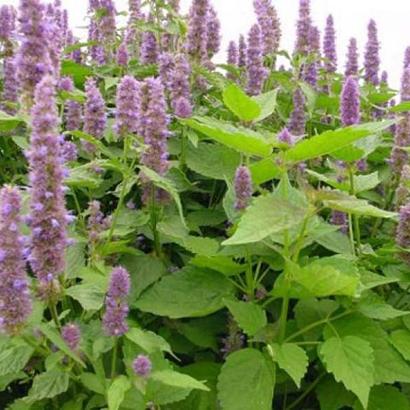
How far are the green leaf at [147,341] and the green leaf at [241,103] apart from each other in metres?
0.90

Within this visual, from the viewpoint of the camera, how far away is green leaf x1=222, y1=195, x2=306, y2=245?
218 centimetres

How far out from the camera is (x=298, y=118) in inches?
158

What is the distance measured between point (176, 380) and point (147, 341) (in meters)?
0.21

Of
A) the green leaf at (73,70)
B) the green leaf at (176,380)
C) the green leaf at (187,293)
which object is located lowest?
the green leaf at (176,380)

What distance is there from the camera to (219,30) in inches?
180

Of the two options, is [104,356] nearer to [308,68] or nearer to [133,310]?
[133,310]

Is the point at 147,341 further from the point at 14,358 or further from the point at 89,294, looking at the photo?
the point at 14,358

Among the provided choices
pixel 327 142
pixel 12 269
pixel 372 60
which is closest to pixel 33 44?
pixel 12 269

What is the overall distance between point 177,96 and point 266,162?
2.75 feet

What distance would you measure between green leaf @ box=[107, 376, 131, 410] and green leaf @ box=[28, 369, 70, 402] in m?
0.18

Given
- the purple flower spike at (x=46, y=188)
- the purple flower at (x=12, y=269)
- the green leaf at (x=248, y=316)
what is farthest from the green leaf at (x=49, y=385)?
the green leaf at (x=248, y=316)

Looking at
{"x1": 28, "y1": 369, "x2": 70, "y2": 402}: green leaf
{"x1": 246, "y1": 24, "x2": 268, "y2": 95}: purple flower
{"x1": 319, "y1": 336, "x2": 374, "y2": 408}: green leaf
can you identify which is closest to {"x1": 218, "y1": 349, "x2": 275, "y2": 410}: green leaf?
{"x1": 319, "y1": 336, "x2": 374, "y2": 408}: green leaf

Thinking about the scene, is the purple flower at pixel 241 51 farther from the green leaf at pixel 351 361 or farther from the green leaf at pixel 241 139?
the green leaf at pixel 351 361

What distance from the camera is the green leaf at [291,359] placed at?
2482 mm
